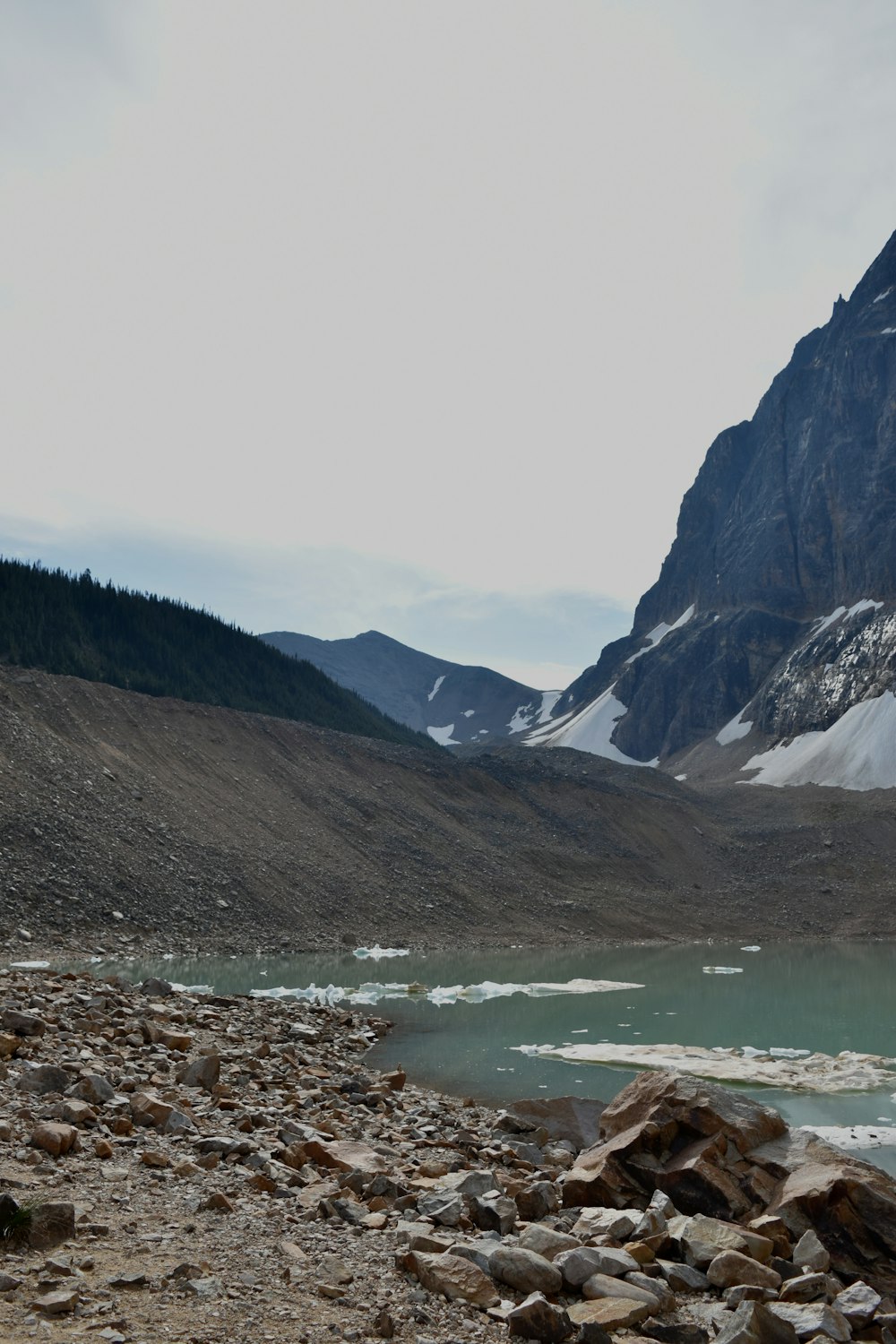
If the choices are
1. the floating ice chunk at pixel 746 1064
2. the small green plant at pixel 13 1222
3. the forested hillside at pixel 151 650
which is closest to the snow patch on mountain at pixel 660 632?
the forested hillside at pixel 151 650

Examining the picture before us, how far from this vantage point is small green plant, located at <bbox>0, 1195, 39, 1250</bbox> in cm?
562

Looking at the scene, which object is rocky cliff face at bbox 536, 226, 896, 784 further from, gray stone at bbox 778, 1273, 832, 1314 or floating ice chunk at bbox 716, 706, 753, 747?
gray stone at bbox 778, 1273, 832, 1314

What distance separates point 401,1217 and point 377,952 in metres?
32.5

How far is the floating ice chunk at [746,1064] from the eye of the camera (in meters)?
19.1

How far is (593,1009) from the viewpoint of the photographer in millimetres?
28250

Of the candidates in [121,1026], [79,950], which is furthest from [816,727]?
[121,1026]

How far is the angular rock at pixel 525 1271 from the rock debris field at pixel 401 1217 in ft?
0.04

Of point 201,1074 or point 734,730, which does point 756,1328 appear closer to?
point 201,1074

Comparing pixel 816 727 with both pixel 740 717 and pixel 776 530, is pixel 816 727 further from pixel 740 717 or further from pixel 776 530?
pixel 776 530

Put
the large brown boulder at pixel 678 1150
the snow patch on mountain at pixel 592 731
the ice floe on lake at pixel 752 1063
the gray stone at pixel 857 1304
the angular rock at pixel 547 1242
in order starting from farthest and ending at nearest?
the snow patch on mountain at pixel 592 731 < the ice floe on lake at pixel 752 1063 < the large brown boulder at pixel 678 1150 < the angular rock at pixel 547 1242 < the gray stone at pixel 857 1304

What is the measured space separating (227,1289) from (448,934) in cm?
3989

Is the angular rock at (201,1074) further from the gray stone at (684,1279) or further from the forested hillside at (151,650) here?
the forested hillside at (151,650)

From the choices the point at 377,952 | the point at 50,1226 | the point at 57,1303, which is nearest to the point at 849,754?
the point at 377,952

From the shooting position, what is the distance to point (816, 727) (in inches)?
4309
